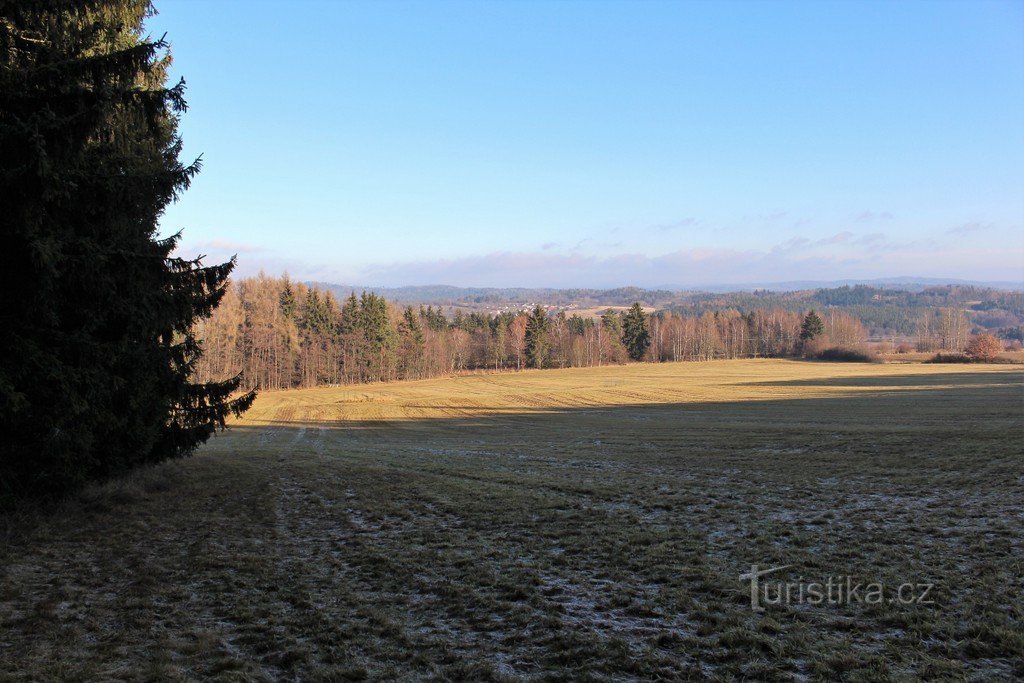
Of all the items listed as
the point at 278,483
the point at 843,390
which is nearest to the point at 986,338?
the point at 843,390

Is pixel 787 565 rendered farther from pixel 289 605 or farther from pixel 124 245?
pixel 124 245

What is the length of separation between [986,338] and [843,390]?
6712 cm

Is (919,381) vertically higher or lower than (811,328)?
lower

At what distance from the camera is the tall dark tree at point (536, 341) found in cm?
11181

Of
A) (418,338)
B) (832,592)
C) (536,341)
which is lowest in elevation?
(536,341)

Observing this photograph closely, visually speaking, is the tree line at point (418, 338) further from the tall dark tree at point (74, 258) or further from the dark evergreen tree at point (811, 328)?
the tall dark tree at point (74, 258)

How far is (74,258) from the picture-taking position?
27.3ft

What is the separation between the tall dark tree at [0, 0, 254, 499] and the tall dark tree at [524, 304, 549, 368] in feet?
330

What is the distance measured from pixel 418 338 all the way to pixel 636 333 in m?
50.0

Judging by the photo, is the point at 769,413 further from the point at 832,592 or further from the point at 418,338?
the point at 418,338

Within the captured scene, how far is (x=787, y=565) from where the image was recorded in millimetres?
7676

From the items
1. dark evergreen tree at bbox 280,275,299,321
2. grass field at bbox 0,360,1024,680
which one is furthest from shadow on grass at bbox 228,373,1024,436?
dark evergreen tree at bbox 280,275,299,321

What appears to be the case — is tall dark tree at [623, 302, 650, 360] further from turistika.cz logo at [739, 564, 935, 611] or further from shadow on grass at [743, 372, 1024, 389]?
turistika.cz logo at [739, 564, 935, 611]

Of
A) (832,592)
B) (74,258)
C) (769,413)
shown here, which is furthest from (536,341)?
(832,592)
